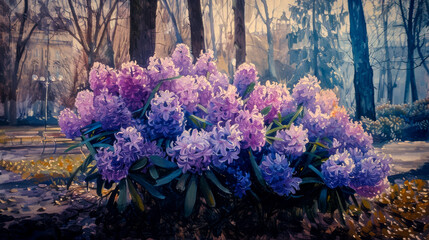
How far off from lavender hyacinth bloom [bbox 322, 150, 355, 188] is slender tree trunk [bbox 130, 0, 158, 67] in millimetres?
2083

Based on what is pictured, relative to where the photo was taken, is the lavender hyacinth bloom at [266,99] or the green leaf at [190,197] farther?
the lavender hyacinth bloom at [266,99]

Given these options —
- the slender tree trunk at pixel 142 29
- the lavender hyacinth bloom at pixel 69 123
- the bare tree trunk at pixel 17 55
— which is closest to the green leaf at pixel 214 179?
the lavender hyacinth bloom at pixel 69 123

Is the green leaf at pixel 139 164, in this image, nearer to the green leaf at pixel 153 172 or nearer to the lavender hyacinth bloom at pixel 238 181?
the green leaf at pixel 153 172

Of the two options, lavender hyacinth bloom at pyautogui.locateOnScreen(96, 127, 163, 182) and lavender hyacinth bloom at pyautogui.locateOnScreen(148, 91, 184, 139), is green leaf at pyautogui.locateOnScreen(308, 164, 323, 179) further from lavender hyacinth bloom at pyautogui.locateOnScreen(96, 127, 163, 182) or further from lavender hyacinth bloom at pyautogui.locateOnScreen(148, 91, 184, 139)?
lavender hyacinth bloom at pyautogui.locateOnScreen(96, 127, 163, 182)

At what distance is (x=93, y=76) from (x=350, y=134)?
182cm

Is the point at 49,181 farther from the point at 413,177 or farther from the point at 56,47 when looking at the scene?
the point at 413,177

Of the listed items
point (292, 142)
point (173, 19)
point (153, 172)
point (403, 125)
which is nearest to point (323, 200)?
point (292, 142)

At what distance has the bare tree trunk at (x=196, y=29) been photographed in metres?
4.43

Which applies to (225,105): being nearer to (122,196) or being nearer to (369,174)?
(122,196)

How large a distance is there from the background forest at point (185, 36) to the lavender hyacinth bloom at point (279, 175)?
191 cm

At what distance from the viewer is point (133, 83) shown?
6.45 ft

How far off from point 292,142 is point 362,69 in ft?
21.9

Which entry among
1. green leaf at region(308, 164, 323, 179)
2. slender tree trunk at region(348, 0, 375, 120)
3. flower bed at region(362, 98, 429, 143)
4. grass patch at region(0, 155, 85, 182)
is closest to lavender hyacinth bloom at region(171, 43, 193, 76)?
green leaf at region(308, 164, 323, 179)

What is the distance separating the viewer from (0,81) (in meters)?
4.86
